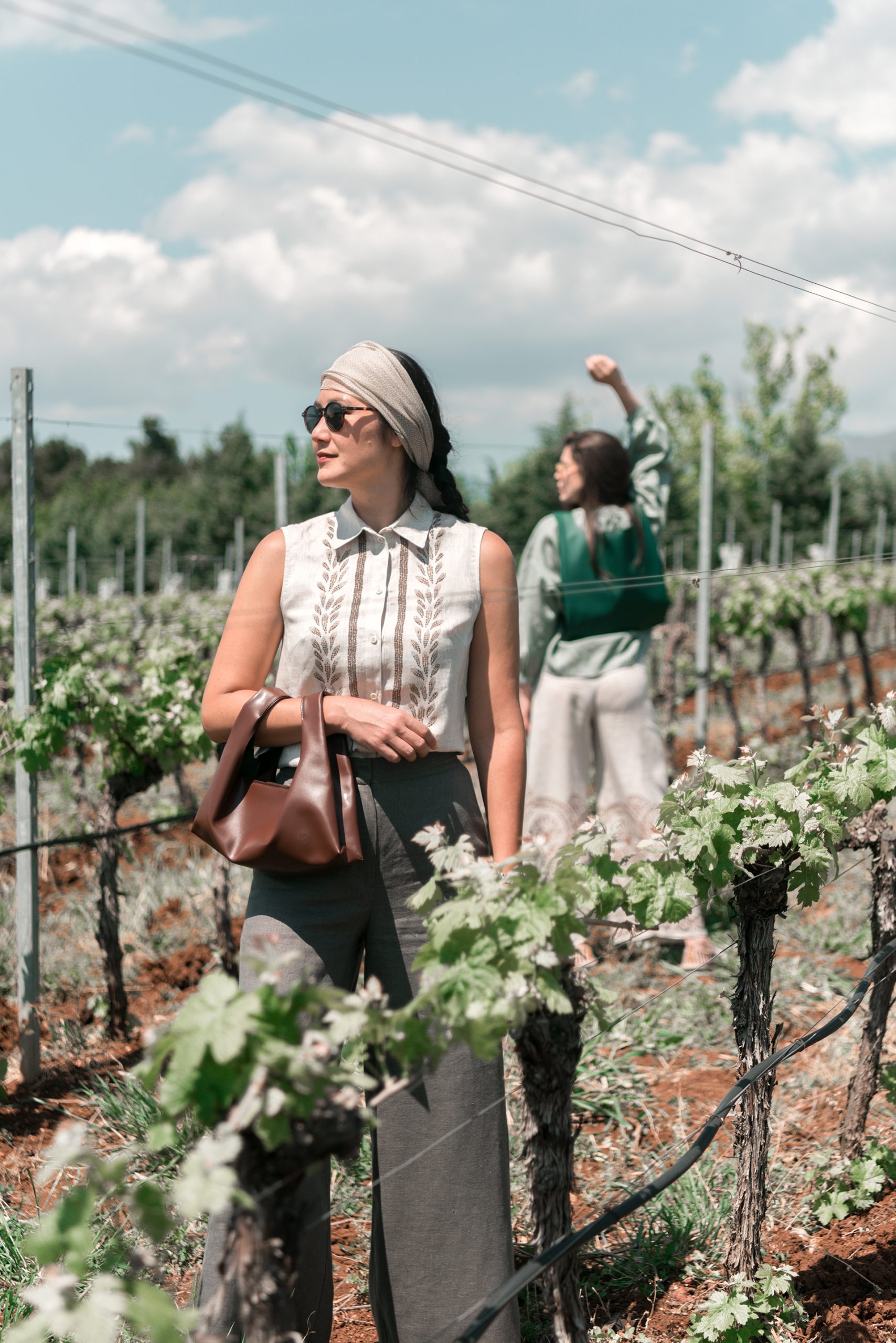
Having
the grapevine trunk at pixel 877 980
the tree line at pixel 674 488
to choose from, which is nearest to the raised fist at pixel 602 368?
the grapevine trunk at pixel 877 980

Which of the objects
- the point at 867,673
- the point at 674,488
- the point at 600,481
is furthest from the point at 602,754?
the point at 674,488

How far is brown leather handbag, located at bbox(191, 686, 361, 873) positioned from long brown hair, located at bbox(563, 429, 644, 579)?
90.8 inches

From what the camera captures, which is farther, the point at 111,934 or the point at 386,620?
the point at 111,934

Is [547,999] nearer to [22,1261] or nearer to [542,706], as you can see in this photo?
[22,1261]

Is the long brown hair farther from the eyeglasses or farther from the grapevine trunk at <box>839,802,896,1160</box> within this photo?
the eyeglasses

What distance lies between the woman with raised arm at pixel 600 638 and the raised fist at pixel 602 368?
265mm

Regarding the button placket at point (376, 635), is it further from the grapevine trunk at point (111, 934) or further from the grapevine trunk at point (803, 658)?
the grapevine trunk at point (803, 658)

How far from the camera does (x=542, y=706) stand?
3967mm

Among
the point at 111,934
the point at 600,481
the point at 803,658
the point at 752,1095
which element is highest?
the point at 600,481

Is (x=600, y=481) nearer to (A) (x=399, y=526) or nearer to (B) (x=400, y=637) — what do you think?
(A) (x=399, y=526)

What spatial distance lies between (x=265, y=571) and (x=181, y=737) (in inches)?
85.9

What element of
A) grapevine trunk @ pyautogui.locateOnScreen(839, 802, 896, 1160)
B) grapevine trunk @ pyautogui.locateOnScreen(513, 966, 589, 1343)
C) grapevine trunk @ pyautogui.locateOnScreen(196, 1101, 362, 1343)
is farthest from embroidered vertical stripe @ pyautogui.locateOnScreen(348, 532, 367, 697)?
grapevine trunk @ pyautogui.locateOnScreen(839, 802, 896, 1160)

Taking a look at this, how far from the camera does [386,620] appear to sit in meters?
1.80

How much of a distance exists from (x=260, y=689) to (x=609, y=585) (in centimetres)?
222
